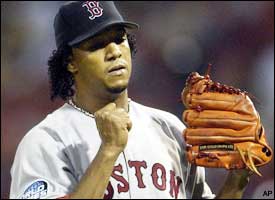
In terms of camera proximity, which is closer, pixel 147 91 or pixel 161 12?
pixel 147 91

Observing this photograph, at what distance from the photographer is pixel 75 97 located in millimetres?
1507

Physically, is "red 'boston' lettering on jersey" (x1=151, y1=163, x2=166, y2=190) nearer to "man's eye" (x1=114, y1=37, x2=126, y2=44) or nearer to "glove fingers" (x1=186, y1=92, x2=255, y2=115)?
"glove fingers" (x1=186, y1=92, x2=255, y2=115)

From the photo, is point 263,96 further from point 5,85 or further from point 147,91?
point 5,85

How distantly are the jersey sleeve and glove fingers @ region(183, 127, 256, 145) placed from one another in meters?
0.28

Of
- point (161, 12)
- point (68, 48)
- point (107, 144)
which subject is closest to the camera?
point (107, 144)

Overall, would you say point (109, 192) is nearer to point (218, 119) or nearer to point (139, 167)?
point (139, 167)

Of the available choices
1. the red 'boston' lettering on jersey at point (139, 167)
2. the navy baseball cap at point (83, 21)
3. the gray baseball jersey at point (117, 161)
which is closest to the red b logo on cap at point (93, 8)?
the navy baseball cap at point (83, 21)

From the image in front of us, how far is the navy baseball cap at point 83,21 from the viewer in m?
1.42

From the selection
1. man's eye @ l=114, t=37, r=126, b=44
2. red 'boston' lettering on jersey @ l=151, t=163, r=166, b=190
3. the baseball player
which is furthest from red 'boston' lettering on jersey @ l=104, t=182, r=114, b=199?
man's eye @ l=114, t=37, r=126, b=44

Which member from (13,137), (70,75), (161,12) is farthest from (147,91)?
(70,75)

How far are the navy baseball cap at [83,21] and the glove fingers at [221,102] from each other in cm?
22

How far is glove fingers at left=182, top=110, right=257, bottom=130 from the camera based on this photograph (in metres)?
1.41

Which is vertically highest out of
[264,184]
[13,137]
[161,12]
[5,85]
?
[161,12]

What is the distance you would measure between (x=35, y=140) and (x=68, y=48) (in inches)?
9.5
